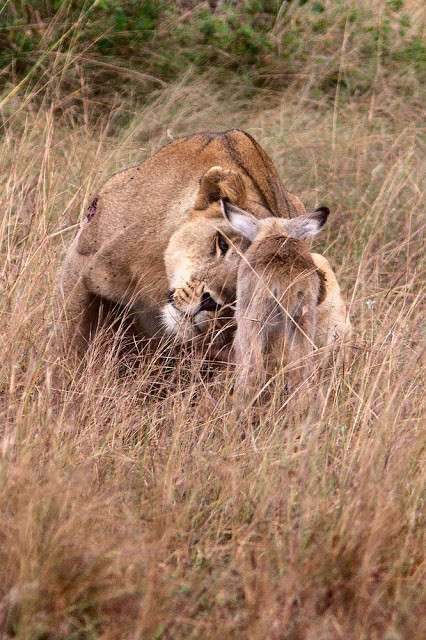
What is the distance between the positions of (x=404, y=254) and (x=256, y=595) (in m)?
4.50

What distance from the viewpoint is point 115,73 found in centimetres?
829

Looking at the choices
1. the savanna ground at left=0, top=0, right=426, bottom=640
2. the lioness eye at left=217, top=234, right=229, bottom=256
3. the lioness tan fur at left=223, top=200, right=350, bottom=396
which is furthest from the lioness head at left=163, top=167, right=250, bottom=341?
the savanna ground at left=0, top=0, right=426, bottom=640

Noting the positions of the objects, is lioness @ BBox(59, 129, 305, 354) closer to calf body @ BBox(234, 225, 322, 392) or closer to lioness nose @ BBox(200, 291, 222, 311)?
lioness nose @ BBox(200, 291, 222, 311)

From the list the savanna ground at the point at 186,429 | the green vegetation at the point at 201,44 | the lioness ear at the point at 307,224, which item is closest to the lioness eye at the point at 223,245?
the lioness ear at the point at 307,224

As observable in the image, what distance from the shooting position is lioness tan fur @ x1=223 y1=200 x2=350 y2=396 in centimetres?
420

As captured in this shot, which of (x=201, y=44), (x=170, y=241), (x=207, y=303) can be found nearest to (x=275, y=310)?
(x=207, y=303)

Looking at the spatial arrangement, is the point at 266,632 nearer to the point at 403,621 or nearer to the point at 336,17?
the point at 403,621

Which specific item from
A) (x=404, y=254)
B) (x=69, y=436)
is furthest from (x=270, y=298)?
(x=404, y=254)

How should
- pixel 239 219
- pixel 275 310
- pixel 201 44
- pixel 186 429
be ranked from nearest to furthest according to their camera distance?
1. pixel 186 429
2. pixel 275 310
3. pixel 239 219
4. pixel 201 44

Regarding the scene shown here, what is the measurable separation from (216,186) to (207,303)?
24.9 inches

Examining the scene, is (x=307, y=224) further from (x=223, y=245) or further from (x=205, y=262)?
(x=205, y=262)

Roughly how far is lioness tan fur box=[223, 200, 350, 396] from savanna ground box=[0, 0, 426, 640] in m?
0.19

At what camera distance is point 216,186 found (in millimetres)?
4789

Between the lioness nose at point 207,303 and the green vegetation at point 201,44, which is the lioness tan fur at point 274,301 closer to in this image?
the lioness nose at point 207,303
